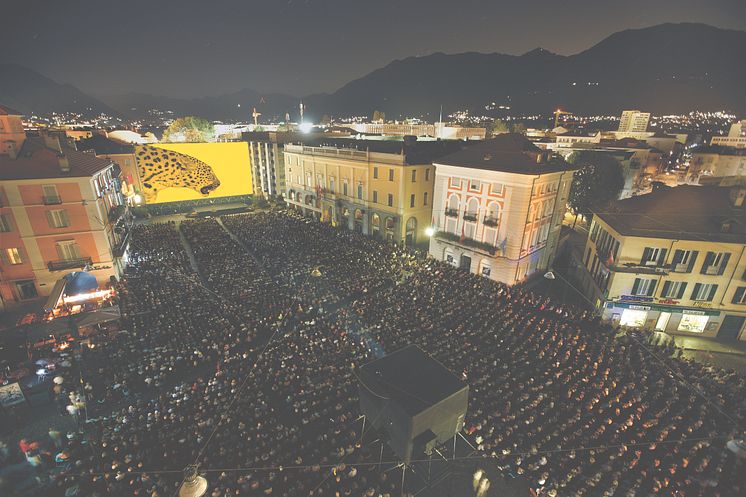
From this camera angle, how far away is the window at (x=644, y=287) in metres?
25.4

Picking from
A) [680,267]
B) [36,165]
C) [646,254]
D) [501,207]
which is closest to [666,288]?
[680,267]

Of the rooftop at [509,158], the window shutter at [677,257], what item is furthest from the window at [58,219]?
the window shutter at [677,257]

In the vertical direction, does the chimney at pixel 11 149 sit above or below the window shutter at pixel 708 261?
above

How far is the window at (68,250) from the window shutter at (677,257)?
153 ft

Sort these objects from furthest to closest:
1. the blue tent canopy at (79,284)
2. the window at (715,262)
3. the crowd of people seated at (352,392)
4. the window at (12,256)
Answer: the window at (12,256) → the window at (715,262) → the blue tent canopy at (79,284) → the crowd of people seated at (352,392)

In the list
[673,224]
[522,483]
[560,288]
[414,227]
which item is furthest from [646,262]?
[414,227]

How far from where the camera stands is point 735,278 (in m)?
23.9

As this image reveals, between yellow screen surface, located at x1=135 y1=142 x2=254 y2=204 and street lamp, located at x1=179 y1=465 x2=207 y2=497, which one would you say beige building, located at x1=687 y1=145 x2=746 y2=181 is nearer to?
yellow screen surface, located at x1=135 y1=142 x2=254 y2=204

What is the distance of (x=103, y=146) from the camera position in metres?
51.3

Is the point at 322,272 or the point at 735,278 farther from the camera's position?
the point at 322,272

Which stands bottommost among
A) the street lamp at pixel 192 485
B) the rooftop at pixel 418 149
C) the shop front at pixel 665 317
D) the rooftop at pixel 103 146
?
the shop front at pixel 665 317

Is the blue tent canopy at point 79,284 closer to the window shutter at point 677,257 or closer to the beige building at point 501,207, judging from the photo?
the beige building at point 501,207

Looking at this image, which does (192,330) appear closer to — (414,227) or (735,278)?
(414,227)

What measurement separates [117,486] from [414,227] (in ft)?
115
